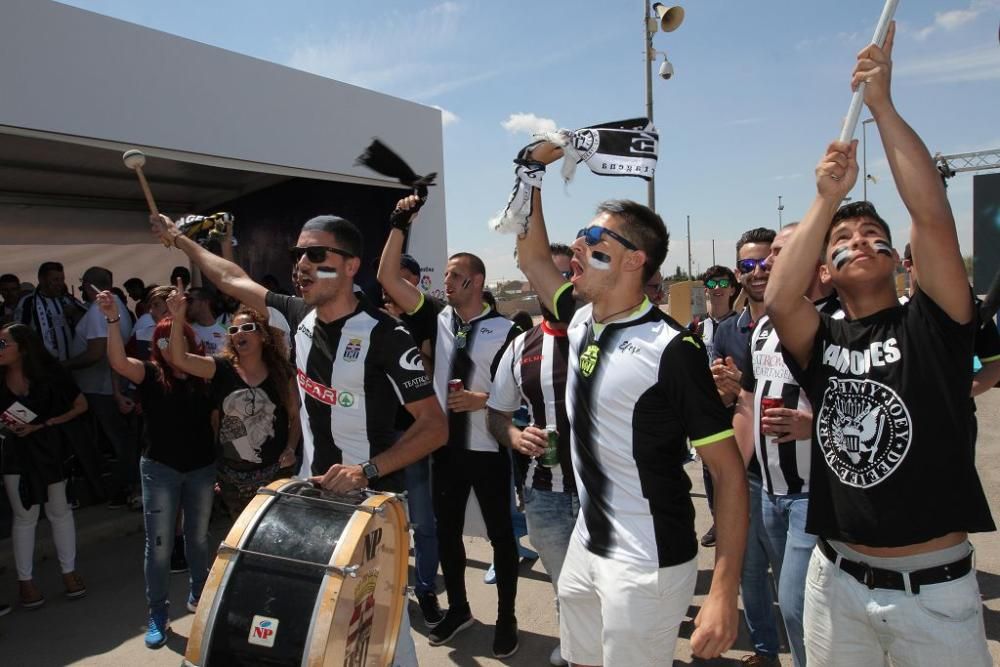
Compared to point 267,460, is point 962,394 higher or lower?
higher

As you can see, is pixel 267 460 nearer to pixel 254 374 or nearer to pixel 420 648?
pixel 254 374

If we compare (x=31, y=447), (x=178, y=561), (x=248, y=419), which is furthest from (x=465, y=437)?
(x=31, y=447)

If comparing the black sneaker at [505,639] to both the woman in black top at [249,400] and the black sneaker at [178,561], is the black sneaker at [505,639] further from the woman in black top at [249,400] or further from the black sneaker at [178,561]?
the black sneaker at [178,561]

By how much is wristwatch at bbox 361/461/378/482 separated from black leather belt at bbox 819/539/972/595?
1.72 metres

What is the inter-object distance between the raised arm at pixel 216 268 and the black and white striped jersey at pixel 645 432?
2.16 meters

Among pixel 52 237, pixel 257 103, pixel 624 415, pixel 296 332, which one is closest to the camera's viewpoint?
pixel 624 415

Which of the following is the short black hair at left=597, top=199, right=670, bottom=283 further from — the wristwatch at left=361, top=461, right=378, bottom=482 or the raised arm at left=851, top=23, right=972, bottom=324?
the wristwatch at left=361, top=461, right=378, bottom=482

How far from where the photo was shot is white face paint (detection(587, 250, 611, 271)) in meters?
2.39

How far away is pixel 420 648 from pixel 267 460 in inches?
58.0

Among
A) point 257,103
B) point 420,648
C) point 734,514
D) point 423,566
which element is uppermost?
point 257,103

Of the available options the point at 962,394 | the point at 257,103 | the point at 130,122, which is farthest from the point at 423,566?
the point at 257,103

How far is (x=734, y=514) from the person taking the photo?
206 cm

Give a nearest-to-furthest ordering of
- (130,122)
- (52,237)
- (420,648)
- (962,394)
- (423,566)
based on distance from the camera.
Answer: (962,394), (420,648), (423,566), (130,122), (52,237)

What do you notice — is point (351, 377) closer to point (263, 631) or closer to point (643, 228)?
point (263, 631)
